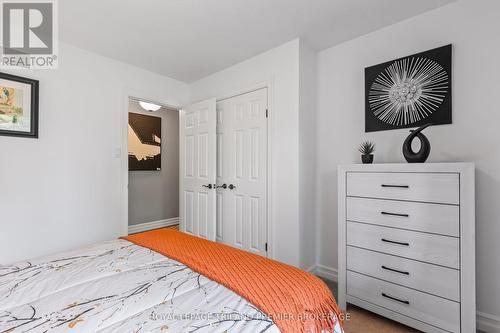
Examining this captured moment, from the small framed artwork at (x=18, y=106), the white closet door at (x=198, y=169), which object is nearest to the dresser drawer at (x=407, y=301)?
the white closet door at (x=198, y=169)

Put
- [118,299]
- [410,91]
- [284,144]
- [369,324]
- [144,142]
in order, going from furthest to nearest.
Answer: [144,142], [284,144], [410,91], [369,324], [118,299]

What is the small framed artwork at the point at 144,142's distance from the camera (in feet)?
13.3

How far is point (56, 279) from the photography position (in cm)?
114

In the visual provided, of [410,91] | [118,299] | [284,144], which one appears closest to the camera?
[118,299]

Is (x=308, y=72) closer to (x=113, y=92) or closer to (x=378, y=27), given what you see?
(x=378, y=27)

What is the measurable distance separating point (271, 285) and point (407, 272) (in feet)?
3.82

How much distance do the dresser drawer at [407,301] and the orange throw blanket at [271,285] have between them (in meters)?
0.86

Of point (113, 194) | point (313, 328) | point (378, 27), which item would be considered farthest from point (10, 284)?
point (378, 27)

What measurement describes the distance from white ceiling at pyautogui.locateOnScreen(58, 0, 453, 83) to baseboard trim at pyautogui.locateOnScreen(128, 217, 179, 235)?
2.67m

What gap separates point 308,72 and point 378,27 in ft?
2.32

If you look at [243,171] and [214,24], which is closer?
[214,24]

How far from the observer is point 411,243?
1.65 m

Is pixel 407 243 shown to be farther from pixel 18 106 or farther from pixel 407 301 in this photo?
pixel 18 106

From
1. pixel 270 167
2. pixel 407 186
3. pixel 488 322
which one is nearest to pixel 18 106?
pixel 270 167
